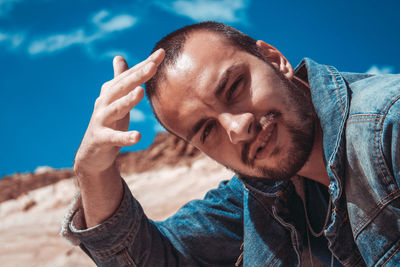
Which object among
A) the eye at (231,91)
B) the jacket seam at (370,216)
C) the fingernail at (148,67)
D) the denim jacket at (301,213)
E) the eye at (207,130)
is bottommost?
the jacket seam at (370,216)

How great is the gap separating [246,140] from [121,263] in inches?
33.4

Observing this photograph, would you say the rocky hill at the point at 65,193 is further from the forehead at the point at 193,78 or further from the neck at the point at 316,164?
the neck at the point at 316,164

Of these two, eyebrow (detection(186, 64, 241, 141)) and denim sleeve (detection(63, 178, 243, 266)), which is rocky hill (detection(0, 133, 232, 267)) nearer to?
denim sleeve (detection(63, 178, 243, 266))

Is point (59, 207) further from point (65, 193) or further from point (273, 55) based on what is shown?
point (273, 55)

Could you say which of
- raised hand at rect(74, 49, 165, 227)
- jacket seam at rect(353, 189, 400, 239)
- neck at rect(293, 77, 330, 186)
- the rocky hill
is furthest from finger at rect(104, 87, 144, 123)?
the rocky hill

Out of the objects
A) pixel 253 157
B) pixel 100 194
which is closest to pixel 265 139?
pixel 253 157

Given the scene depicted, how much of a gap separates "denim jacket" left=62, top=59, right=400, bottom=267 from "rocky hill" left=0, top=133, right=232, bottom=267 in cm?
97

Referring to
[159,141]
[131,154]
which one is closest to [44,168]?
[131,154]

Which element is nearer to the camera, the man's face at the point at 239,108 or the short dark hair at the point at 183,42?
the man's face at the point at 239,108

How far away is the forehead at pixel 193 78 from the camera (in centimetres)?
149

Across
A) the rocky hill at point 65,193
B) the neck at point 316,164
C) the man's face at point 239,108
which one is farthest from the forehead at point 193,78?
the rocky hill at point 65,193

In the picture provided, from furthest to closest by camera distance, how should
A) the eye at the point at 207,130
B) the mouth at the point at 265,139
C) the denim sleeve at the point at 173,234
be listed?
1. the denim sleeve at the point at 173,234
2. the eye at the point at 207,130
3. the mouth at the point at 265,139

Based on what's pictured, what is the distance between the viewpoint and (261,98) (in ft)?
4.76

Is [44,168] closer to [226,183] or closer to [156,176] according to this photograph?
[156,176]
